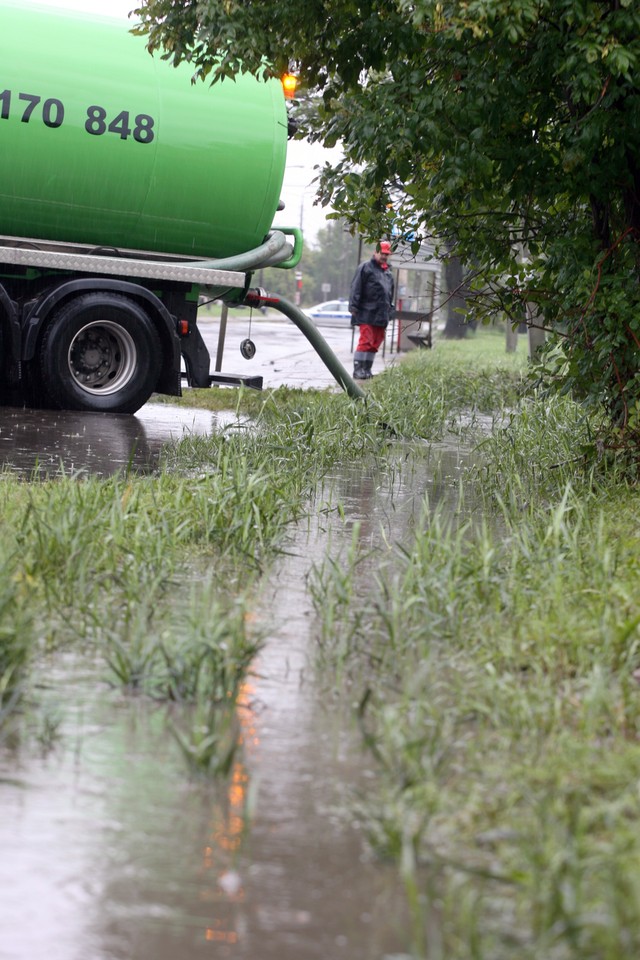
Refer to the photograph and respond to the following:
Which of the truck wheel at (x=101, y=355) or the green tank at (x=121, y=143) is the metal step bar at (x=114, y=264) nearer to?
the green tank at (x=121, y=143)

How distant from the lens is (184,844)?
3275 mm

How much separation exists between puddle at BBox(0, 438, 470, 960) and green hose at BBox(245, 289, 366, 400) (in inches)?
371

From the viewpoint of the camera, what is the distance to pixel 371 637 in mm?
5051

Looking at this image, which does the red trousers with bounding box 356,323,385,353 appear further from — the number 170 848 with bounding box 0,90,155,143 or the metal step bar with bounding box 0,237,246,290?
the number 170 848 with bounding box 0,90,155,143

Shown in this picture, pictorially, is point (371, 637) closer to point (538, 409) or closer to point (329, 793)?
point (329, 793)

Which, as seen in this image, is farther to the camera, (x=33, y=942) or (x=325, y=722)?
(x=325, y=722)

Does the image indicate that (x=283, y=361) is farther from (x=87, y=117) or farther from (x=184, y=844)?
(x=184, y=844)

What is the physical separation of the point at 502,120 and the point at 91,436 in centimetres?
426

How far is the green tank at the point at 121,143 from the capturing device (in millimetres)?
11859

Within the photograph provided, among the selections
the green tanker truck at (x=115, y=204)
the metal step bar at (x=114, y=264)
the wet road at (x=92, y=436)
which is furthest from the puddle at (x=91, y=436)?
the metal step bar at (x=114, y=264)

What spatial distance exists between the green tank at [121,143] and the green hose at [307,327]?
851mm

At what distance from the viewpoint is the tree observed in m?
7.76

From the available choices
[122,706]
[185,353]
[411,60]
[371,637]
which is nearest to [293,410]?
[185,353]

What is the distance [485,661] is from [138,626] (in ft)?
3.62
